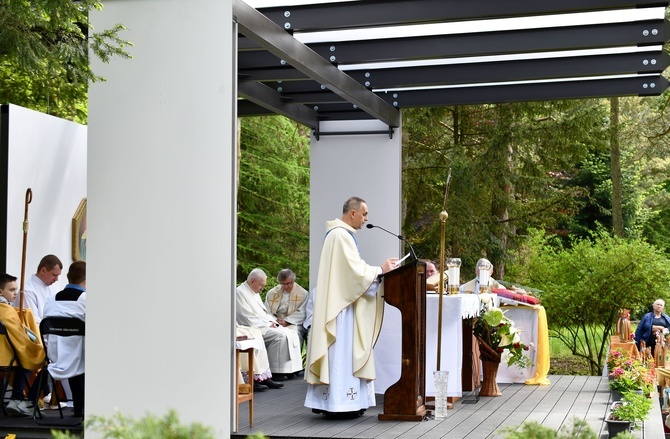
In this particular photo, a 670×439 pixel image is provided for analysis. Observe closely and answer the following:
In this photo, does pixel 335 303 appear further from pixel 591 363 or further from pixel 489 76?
pixel 591 363

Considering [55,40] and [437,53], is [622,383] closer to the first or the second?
[437,53]

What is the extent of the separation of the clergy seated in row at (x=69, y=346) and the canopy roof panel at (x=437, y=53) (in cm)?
252

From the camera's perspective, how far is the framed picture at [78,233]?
1104 centimetres

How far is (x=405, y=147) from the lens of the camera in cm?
2148

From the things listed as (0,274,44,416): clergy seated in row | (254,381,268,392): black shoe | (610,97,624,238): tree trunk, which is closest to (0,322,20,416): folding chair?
(0,274,44,416): clergy seated in row

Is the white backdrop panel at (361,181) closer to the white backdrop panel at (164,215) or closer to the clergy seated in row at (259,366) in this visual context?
the clergy seated in row at (259,366)

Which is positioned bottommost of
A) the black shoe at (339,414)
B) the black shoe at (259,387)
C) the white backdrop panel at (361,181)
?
the black shoe at (259,387)

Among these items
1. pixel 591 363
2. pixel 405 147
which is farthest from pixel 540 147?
pixel 591 363

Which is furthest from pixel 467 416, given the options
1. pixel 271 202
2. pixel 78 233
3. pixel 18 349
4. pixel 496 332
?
pixel 271 202

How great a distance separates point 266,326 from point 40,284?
2690 mm

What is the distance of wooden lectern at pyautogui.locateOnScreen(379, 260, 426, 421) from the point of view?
837 centimetres

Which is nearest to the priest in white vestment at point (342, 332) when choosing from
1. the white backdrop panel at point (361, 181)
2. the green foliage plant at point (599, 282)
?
the white backdrop panel at point (361, 181)

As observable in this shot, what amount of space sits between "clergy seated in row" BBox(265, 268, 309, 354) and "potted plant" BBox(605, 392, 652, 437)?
4957 millimetres

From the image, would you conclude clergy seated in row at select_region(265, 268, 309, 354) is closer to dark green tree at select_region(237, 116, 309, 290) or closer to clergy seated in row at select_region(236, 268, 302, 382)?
clergy seated in row at select_region(236, 268, 302, 382)
